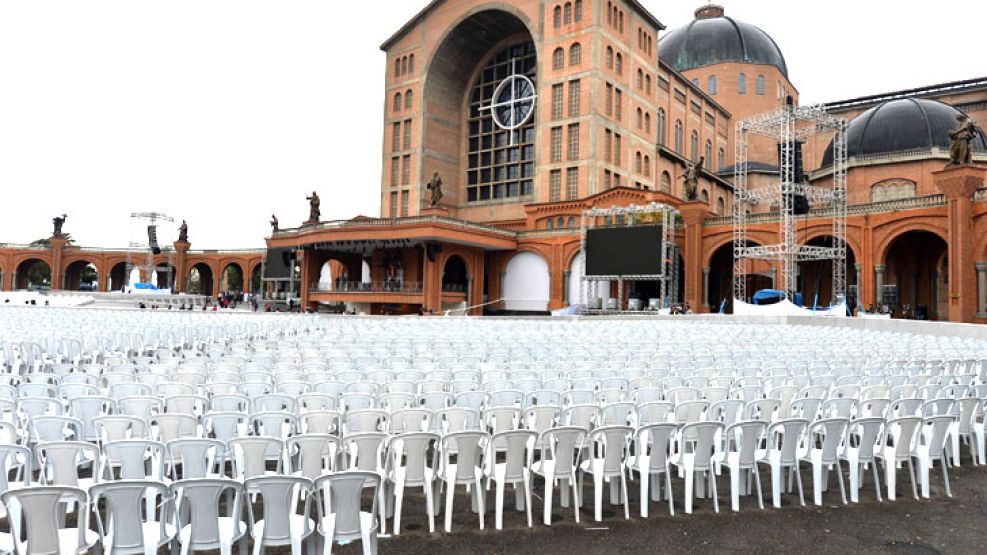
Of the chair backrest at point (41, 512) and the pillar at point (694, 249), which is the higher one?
the pillar at point (694, 249)

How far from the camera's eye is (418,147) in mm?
54719

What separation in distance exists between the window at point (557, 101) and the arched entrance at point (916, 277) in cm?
2462

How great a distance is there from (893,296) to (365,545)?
42209mm

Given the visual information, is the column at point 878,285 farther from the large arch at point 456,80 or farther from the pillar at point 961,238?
the large arch at point 456,80

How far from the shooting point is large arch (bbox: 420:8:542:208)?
5406 centimetres

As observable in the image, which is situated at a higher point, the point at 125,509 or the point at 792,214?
the point at 792,214

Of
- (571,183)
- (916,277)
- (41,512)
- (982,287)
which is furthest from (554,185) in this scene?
(41,512)

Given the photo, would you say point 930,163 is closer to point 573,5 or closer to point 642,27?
point 642,27

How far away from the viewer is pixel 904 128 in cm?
4416

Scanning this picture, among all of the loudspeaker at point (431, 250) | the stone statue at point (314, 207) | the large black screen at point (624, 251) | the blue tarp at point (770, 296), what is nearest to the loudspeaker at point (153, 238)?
the stone statue at point (314, 207)

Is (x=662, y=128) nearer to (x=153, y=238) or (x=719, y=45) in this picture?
(x=719, y=45)

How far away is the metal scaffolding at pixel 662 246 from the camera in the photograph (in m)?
36.8

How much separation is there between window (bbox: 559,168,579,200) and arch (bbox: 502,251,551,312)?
556 cm

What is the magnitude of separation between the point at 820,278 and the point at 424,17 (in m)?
39.0
